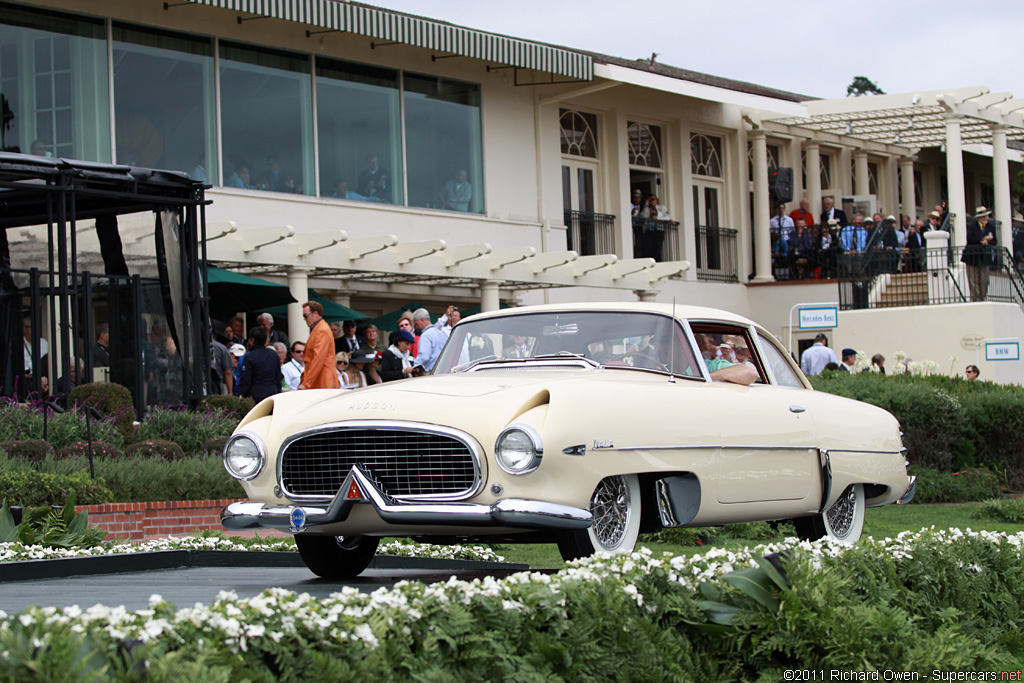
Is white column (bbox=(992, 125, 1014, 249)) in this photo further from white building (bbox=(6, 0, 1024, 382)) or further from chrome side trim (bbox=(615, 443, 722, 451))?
chrome side trim (bbox=(615, 443, 722, 451))

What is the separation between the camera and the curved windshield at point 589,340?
8.10 meters

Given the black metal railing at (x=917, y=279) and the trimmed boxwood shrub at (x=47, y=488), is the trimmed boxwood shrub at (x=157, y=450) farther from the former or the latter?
the black metal railing at (x=917, y=279)

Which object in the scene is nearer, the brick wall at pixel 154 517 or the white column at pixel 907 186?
the brick wall at pixel 154 517

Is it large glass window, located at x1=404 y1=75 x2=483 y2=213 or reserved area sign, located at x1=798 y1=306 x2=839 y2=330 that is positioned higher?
large glass window, located at x1=404 y1=75 x2=483 y2=213

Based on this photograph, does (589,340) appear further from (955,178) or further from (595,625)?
(955,178)

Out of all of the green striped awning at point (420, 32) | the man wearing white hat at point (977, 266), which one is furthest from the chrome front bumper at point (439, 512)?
the man wearing white hat at point (977, 266)

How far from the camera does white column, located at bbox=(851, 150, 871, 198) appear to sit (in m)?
37.9

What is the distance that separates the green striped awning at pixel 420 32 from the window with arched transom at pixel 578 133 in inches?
104

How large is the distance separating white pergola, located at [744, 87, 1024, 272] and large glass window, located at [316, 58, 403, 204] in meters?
11.2

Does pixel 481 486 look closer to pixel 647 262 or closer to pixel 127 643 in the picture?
pixel 127 643

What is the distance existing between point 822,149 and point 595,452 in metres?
32.3

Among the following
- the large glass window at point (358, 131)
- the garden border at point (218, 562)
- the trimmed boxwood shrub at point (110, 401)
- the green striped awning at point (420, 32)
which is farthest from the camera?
the large glass window at point (358, 131)

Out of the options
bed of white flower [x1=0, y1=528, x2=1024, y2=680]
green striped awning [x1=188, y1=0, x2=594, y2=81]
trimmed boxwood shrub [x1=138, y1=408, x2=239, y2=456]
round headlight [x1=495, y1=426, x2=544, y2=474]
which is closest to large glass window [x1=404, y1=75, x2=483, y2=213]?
green striped awning [x1=188, y1=0, x2=594, y2=81]

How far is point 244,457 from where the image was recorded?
7336mm
